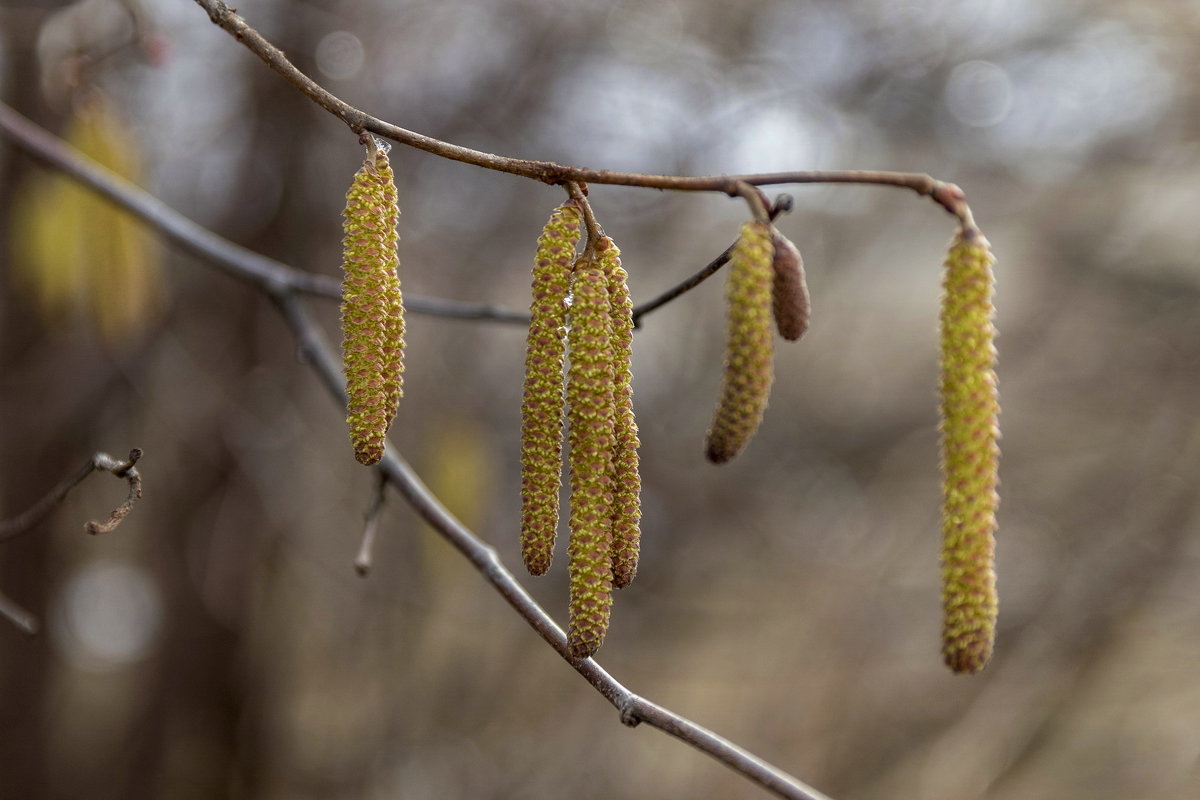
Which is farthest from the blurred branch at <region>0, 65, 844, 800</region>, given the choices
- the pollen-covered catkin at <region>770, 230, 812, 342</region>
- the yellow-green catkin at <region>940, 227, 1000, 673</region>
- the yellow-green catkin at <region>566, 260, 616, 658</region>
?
the yellow-green catkin at <region>940, 227, 1000, 673</region>

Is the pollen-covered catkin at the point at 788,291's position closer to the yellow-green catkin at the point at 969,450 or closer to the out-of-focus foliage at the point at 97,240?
the yellow-green catkin at the point at 969,450

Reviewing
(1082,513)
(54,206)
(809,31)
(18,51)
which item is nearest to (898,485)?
(1082,513)

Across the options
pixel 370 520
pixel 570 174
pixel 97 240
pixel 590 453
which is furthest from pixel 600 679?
pixel 97 240

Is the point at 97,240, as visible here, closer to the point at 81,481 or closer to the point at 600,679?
the point at 81,481

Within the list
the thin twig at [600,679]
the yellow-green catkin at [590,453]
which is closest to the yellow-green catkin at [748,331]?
the yellow-green catkin at [590,453]

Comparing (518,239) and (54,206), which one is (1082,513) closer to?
(518,239)

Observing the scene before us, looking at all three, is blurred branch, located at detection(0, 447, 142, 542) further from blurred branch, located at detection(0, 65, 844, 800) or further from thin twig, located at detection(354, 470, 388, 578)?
thin twig, located at detection(354, 470, 388, 578)
